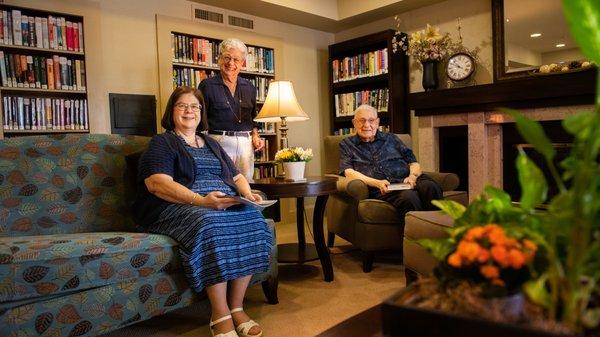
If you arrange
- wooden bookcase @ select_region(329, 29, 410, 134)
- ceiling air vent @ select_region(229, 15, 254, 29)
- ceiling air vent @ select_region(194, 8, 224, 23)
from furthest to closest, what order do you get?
wooden bookcase @ select_region(329, 29, 410, 134), ceiling air vent @ select_region(229, 15, 254, 29), ceiling air vent @ select_region(194, 8, 224, 23)

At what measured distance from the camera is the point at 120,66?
3.42 metres

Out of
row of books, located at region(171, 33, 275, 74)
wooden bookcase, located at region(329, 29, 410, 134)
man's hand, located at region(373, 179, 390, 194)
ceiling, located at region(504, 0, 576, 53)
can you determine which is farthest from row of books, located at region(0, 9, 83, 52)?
ceiling, located at region(504, 0, 576, 53)

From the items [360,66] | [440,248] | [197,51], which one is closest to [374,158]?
[360,66]

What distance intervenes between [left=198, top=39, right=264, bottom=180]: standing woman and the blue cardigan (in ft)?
2.64

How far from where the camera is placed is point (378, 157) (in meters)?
2.91

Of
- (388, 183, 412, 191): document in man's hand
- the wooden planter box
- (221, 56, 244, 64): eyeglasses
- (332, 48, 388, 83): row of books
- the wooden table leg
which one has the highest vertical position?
(332, 48, 388, 83): row of books

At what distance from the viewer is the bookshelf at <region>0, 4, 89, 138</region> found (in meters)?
2.91

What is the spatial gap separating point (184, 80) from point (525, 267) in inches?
136

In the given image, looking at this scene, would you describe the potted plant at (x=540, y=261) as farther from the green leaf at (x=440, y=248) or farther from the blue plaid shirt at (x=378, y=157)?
the blue plaid shirt at (x=378, y=157)

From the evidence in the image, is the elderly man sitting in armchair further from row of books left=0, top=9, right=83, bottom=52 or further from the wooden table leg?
row of books left=0, top=9, right=83, bottom=52

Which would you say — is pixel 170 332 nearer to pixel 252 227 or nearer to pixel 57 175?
pixel 252 227

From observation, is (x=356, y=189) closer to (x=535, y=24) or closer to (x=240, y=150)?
(x=240, y=150)

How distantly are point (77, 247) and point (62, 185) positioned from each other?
1.90ft

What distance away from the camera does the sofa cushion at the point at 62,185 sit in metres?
1.87
